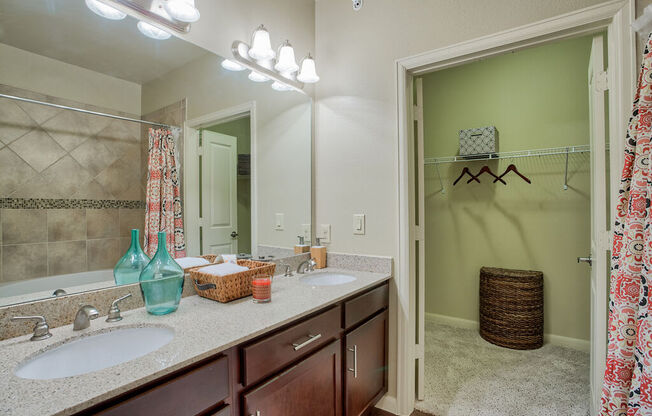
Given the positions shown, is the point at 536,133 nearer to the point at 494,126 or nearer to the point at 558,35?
the point at 494,126

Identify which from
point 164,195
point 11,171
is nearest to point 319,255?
point 164,195

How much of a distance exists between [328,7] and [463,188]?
80.7 inches

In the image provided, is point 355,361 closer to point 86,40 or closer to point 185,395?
point 185,395

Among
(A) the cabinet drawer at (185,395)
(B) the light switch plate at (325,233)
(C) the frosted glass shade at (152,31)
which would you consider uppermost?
(C) the frosted glass shade at (152,31)

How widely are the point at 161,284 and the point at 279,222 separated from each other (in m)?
0.95

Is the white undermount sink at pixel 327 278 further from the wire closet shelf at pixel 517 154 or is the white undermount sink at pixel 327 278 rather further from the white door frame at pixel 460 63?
the wire closet shelf at pixel 517 154

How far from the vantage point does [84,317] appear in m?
1.05

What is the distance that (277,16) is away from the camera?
1974 mm

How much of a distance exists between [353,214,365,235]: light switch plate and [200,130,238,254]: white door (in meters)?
0.73

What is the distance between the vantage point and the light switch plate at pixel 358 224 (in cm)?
204

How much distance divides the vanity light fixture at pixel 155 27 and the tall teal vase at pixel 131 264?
832mm

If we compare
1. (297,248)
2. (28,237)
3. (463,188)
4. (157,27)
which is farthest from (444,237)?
(28,237)

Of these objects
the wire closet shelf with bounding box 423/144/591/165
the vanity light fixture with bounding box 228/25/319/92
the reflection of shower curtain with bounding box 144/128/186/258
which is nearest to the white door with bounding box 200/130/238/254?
the reflection of shower curtain with bounding box 144/128/186/258

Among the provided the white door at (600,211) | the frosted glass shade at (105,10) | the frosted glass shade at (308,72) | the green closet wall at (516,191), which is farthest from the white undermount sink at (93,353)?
the green closet wall at (516,191)
